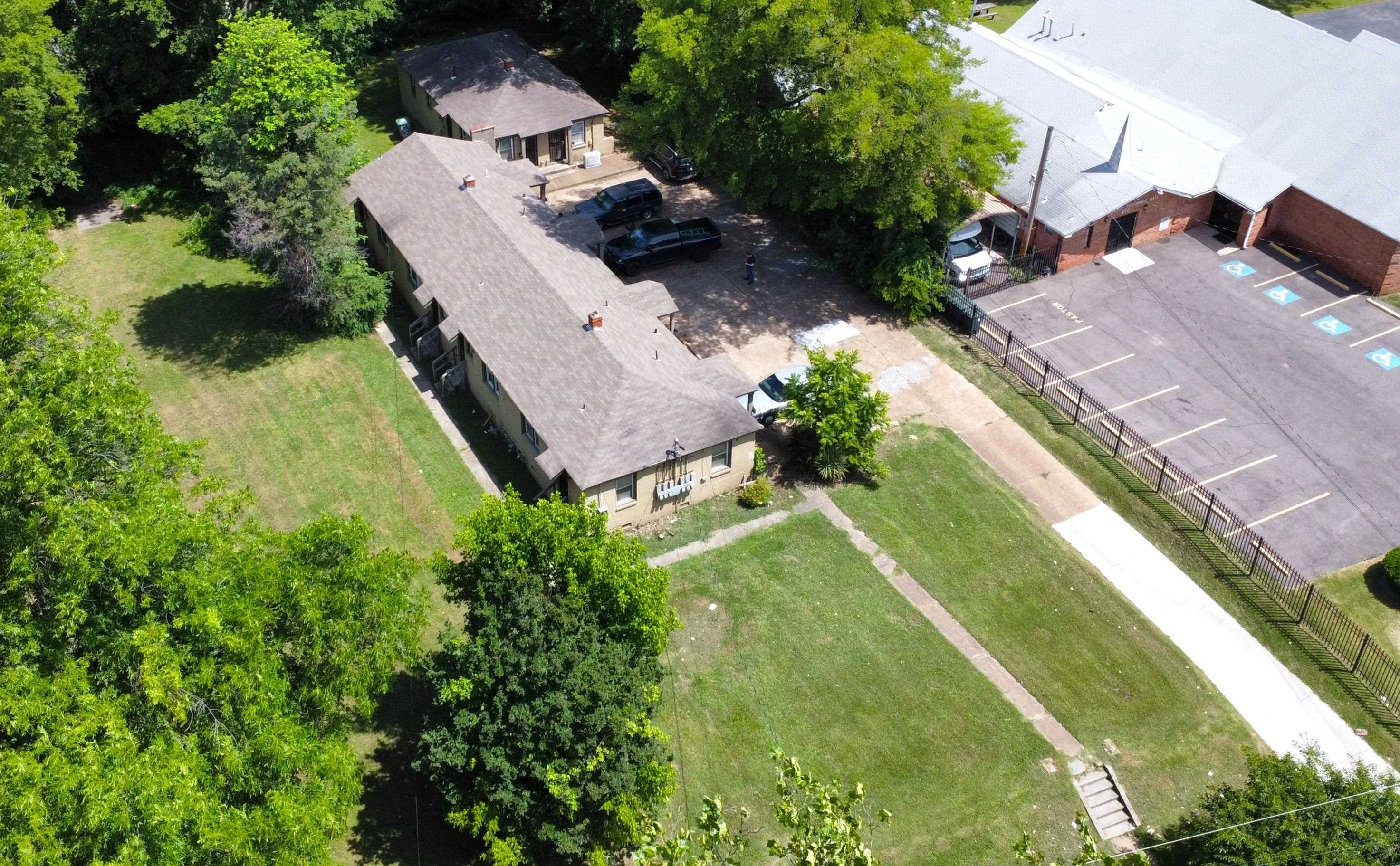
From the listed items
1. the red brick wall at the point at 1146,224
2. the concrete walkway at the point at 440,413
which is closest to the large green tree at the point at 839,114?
the red brick wall at the point at 1146,224

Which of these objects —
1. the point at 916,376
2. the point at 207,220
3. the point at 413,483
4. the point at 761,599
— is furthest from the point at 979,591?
the point at 207,220

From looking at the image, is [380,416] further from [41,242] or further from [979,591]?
[979,591]

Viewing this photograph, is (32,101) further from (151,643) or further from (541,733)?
(541,733)

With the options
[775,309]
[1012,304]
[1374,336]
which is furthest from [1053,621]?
[1374,336]

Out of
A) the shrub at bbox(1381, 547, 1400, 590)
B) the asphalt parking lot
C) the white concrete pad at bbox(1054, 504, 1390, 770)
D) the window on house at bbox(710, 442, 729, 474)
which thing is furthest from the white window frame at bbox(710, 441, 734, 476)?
the shrub at bbox(1381, 547, 1400, 590)

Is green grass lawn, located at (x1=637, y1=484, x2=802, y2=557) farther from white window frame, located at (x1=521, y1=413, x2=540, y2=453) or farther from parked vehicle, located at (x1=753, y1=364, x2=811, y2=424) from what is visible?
white window frame, located at (x1=521, y1=413, x2=540, y2=453)

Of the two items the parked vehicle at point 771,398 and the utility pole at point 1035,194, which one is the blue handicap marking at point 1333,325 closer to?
the utility pole at point 1035,194
